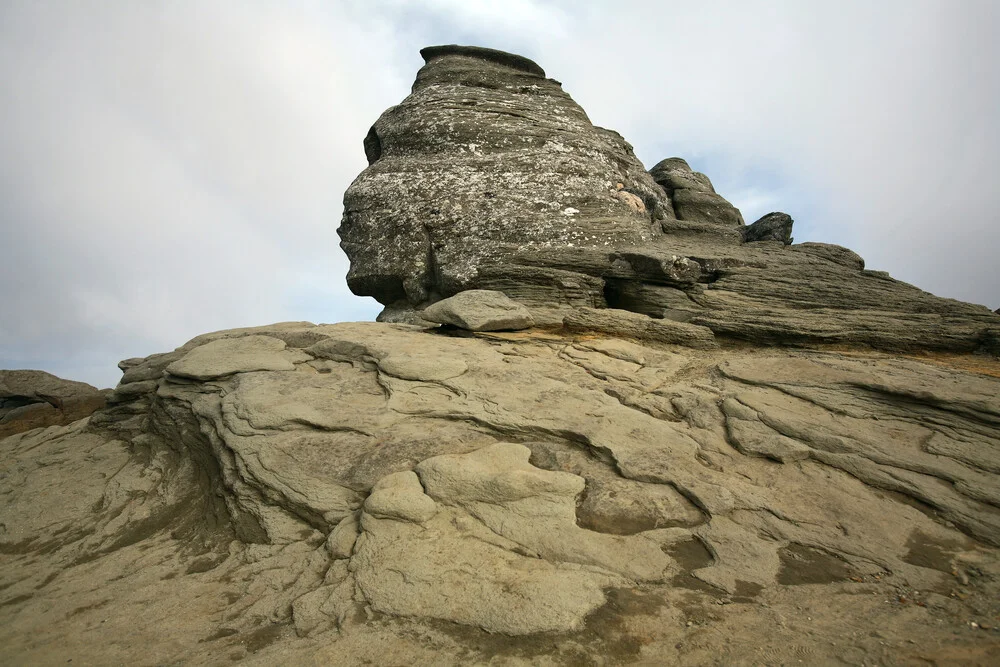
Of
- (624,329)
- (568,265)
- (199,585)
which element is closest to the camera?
(199,585)

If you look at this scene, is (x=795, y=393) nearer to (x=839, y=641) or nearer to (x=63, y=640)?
(x=839, y=641)

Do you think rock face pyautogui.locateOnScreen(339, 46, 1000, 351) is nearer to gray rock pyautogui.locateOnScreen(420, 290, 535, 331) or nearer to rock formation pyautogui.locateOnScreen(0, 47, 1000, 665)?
rock formation pyautogui.locateOnScreen(0, 47, 1000, 665)

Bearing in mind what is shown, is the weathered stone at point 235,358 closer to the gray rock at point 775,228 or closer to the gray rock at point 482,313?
the gray rock at point 482,313

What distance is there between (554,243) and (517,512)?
23.5 ft

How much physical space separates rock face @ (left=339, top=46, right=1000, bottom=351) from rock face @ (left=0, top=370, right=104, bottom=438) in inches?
460

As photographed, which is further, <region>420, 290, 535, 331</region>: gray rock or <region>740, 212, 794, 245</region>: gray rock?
<region>740, 212, 794, 245</region>: gray rock

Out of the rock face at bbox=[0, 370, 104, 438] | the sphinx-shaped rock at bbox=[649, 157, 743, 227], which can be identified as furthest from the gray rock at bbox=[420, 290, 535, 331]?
the rock face at bbox=[0, 370, 104, 438]

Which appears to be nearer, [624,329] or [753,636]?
[753,636]

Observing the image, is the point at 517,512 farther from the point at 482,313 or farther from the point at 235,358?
the point at 235,358

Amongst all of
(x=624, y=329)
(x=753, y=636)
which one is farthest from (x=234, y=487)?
(x=624, y=329)

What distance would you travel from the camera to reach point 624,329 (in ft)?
32.1

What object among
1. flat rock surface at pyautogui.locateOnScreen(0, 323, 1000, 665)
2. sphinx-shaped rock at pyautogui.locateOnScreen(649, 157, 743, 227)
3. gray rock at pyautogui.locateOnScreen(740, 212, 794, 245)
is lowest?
flat rock surface at pyautogui.locateOnScreen(0, 323, 1000, 665)

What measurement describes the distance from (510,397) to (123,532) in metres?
5.30

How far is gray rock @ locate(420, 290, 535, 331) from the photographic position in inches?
371
